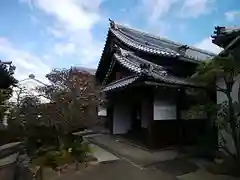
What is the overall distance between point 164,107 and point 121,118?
539 centimetres

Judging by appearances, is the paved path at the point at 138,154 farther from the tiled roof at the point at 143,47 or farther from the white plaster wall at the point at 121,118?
the tiled roof at the point at 143,47

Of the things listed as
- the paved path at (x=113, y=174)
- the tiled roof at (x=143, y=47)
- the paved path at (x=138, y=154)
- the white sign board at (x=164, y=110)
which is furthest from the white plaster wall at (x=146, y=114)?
the paved path at (x=113, y=174)

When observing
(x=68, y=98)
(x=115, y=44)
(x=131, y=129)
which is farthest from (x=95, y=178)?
(x=115, y=44)

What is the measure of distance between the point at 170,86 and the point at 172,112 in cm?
152

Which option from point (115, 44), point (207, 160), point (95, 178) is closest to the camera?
point (95, 178)

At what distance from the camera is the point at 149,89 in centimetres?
1168

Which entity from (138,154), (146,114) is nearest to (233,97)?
(138,154)

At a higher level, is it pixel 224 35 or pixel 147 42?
pixel 147 42

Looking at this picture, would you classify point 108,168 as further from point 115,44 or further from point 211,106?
point 115,44

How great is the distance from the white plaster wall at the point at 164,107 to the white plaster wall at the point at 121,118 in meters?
5.02

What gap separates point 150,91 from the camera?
457 inches

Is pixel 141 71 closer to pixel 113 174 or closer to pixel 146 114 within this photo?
pixel 146 114

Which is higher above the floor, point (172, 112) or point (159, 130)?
point (172, 112)

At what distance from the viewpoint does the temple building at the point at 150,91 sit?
11.3m
